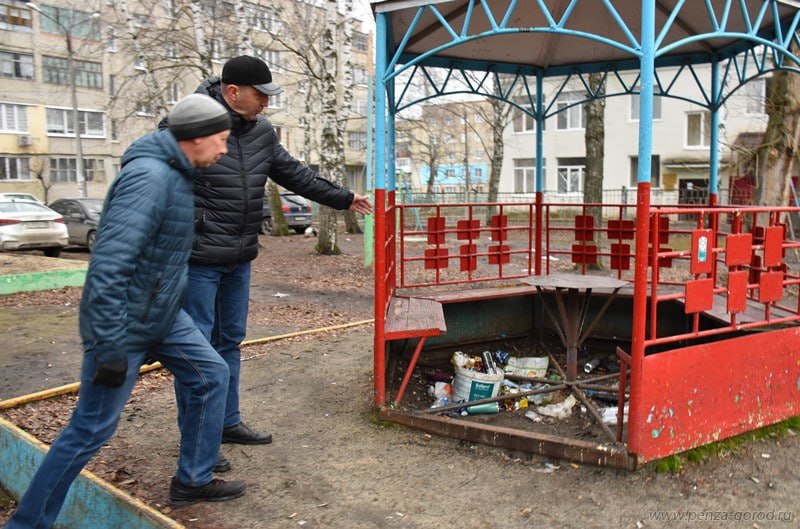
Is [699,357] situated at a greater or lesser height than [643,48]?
lesser

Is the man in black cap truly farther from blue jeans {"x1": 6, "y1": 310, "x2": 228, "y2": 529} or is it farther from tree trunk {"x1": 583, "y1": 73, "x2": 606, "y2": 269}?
tree trunk {"x1": 583, "y1": 73, "x2": 606, "y2": 269}

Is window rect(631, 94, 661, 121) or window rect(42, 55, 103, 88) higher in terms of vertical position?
window rect(42, 55, 103, 88)

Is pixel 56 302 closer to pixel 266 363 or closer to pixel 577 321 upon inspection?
pixel 266 363

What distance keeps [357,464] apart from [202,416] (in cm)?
113

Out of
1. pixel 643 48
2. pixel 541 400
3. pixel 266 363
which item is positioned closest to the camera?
pixel 643 48

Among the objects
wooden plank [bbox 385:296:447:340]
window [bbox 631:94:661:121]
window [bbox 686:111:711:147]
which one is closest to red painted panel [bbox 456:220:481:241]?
wooden plank [bbox 385:296:447:340]

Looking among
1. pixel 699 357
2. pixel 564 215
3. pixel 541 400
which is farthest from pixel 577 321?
pixel 564 215

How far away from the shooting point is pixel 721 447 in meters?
4.20

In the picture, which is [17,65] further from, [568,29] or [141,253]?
[141,253]

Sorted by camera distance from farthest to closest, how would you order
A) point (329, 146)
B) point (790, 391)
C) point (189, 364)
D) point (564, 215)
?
point (564, 215), point (329, 146), point (790, 391), point (189, 364)

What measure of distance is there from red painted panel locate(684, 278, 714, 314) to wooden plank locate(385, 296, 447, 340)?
1.63 metres

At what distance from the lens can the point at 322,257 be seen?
1583 cm

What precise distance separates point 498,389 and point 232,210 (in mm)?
2693

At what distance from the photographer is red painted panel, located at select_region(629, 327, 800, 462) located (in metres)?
3.89
